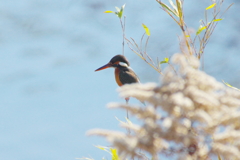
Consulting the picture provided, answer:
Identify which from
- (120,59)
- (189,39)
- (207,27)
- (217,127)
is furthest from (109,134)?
(120,59)

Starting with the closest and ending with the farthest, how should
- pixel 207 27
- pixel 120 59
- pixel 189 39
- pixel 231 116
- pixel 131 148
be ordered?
pixel 131 148 < pixel 231 116 < pixel 189 39 < pixel 207 27 < pixel 120 59

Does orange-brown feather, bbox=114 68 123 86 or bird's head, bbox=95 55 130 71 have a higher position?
bird's head, bbox=95 55 130 71

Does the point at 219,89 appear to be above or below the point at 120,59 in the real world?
below

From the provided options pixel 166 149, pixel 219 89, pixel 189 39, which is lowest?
pixel 166 149

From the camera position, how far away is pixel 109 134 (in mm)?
934

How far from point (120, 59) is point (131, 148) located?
270 centimetres

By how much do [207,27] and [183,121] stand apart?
1.12m

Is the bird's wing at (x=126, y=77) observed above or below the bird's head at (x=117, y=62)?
below

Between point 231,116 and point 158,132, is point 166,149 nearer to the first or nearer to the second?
point 158,132

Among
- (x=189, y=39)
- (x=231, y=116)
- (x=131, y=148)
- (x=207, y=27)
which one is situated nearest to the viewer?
(x=131, y=148)

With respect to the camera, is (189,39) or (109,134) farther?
(189,39)

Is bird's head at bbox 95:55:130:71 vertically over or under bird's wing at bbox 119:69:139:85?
over

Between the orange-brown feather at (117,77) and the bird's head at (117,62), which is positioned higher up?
the bird's head at (117,62)

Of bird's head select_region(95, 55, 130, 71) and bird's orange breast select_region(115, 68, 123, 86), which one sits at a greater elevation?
bird's head select_region(95, 55, 130, 71)
